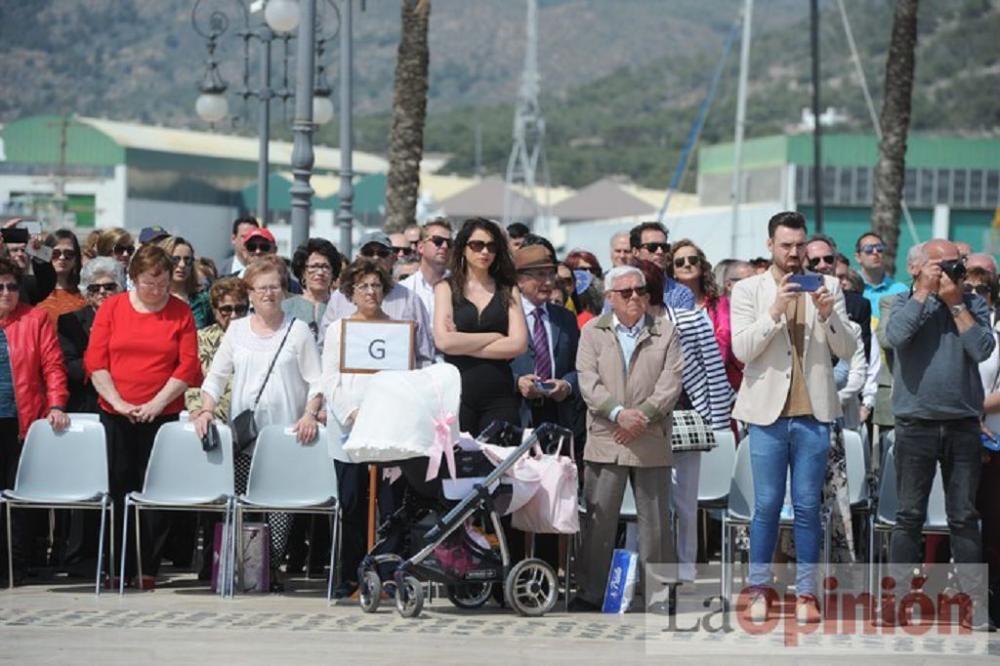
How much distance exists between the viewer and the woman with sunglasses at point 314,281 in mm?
14008

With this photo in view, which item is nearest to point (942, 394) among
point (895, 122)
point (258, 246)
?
point (258, 246)

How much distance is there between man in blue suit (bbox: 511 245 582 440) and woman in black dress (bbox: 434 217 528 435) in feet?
1.19

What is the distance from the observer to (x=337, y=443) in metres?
12.5

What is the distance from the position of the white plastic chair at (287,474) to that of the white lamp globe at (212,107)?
19760 millimetres

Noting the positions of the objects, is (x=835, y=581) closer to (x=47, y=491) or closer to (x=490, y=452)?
(x=490, y=452)

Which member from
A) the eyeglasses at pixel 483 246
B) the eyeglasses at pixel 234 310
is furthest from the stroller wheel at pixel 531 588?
the eyeglasses at pixel 234 310

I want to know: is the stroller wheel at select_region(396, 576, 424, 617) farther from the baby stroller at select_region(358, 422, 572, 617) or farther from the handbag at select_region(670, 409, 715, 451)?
the handbag at select_region(670, 409, 715, 451)

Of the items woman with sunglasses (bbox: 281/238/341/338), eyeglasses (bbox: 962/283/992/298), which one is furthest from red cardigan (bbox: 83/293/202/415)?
eyeglasses (bbox: 962/283/992/298)

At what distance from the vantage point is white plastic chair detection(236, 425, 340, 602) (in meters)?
12.7

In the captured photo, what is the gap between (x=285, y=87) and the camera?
1150 inches

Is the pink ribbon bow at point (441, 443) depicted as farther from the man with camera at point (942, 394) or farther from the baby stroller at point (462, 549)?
the man with camera at point (942, 394)

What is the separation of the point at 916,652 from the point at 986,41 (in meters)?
192

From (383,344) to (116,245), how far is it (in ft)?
14.1

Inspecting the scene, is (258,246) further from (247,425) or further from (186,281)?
(247,425)
